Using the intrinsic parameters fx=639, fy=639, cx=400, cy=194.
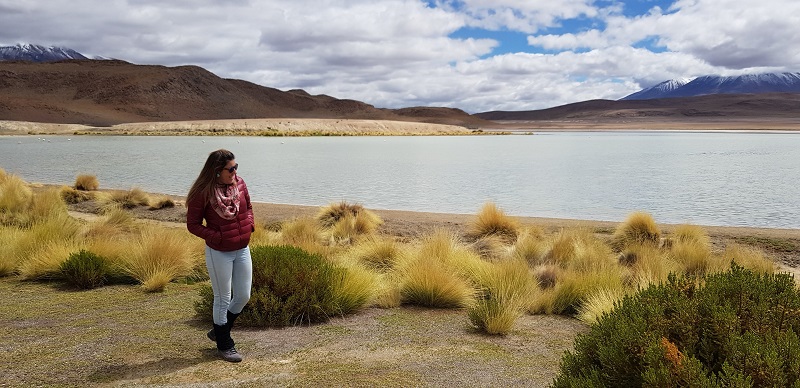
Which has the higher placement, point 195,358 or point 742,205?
point 195,358

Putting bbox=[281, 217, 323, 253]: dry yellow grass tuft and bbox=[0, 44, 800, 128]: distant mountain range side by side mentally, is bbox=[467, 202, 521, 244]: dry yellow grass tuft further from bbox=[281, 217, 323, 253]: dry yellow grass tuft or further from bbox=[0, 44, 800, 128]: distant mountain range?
bbox=[0, 44, 800, 128]: distant mountain range

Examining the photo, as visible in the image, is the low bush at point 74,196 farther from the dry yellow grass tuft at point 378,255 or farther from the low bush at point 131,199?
the dry yellow grass tuft at point 378,255

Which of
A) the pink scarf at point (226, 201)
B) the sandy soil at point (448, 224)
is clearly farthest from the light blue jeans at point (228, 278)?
the sandy soil at point (448, 224)

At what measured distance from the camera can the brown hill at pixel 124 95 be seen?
9769 centimetres

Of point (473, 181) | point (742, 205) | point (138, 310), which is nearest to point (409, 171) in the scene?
point (473, 181)

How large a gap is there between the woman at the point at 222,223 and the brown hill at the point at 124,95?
100283mm

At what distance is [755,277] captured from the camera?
3.25 metres

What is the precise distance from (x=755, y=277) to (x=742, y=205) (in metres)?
13.1

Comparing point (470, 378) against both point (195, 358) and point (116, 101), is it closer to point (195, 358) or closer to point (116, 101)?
point (195, 358)

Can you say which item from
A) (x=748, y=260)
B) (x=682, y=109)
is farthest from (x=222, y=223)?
(x=682, y=109)

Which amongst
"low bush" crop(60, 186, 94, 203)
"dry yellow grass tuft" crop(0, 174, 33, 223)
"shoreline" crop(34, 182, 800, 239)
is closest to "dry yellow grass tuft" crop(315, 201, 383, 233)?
"shoreline" crop(34, 182, 800, 239)

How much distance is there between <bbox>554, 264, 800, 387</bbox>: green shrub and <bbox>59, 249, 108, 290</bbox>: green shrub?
5.21 metres

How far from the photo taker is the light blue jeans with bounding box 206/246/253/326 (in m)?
4.04

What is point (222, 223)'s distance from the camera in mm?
3959
